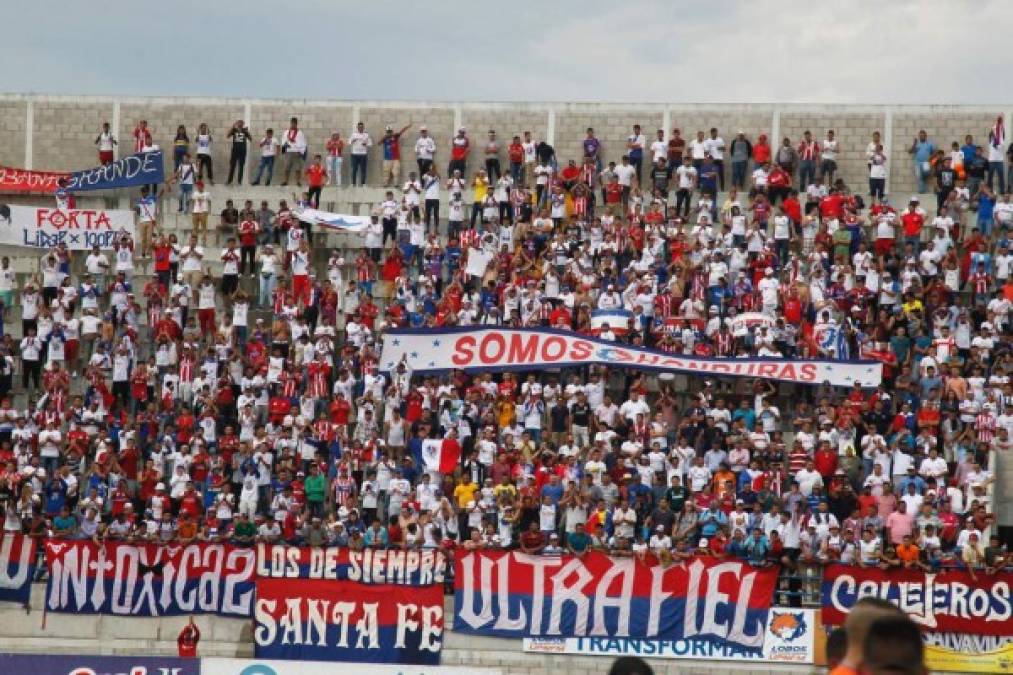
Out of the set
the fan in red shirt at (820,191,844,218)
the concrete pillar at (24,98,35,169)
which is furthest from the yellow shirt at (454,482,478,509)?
the concrete pillar at (24,98,35,169)

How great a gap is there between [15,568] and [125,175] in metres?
14.2

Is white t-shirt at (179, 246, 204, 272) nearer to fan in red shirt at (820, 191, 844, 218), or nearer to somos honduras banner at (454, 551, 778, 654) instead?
somos honduras banner at (454, 551, 778, 654)

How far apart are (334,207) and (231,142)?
10.8ft

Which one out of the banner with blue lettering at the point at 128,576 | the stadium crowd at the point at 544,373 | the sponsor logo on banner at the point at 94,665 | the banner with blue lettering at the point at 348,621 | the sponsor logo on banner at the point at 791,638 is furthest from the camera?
the stadium crowd at the point at 544,373

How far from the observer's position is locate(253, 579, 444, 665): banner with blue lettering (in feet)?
82.7

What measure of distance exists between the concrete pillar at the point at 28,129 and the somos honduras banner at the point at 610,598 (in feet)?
63.3

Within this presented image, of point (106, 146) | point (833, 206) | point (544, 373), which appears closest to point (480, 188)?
point (544, 373)

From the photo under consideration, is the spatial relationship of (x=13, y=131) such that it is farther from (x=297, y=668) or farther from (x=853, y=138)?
(x=297, y=668)

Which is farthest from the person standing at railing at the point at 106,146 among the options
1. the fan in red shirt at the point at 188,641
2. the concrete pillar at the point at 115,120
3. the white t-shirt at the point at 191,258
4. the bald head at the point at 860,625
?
the bald head at the point at 860,625

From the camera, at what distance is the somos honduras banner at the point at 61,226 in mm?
37219

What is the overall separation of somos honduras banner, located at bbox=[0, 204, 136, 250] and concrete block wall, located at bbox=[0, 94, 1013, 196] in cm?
319

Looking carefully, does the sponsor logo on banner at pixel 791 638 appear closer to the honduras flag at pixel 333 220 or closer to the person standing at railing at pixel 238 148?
the honduras flag at pixel 333 220

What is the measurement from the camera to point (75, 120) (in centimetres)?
4094

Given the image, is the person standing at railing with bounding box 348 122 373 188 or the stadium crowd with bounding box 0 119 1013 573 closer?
the stadium crowd with bounding box 0 119 1013 573
